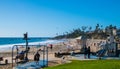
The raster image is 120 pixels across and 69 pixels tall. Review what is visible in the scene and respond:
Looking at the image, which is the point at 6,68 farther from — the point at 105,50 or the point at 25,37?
the point at 105,50

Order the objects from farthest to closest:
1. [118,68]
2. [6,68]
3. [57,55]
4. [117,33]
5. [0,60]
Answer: [117,33] → [57,55] → [0,60] → [6,68] → [118,68]

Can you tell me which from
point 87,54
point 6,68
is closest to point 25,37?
point 6,68

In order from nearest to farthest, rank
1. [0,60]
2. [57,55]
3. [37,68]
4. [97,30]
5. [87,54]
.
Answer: [37,68] < [0,60] < [87,54] < [57,55] < [97,30]

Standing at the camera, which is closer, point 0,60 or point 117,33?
point 0,60

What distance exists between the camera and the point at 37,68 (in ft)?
70.0

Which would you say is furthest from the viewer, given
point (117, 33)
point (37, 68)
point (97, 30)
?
point (97, 30)

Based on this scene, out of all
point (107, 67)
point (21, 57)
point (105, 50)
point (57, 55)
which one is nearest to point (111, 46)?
point (105, 50)

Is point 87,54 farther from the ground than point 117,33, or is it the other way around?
point 117,33

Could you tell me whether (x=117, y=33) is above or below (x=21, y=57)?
above

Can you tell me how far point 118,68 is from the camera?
15680 millimetres

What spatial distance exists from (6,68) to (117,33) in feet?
74.6

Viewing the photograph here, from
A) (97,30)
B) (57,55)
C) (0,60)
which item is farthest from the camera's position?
(97,30)

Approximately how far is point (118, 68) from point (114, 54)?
17080 mm

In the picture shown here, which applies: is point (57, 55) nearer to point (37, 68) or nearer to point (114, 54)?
point (114, 54)
